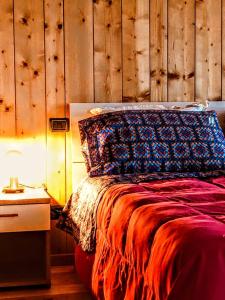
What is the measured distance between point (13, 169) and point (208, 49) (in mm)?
1560

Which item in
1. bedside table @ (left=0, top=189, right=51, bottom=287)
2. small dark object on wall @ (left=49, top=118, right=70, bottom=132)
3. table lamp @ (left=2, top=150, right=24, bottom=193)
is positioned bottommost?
bedside table @ (left=0, top=189, right=51, bottom=287)

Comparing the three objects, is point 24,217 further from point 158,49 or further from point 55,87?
point 158,49

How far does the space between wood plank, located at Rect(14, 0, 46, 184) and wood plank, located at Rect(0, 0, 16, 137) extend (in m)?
0.03

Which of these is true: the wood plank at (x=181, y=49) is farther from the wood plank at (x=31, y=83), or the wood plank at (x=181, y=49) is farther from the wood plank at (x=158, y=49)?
the wood plank at (x=31, y=83)

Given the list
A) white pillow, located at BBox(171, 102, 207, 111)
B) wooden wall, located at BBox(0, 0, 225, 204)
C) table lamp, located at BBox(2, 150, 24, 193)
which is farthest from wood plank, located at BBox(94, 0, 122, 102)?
table lamp, located at BBox(2, 150, 24, 193)

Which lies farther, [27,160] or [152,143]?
[27,160]

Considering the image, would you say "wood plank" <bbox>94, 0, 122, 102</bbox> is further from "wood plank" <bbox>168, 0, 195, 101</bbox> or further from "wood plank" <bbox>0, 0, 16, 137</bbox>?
"wood plank" <bbox>0, 0, 16, 137</bbox>

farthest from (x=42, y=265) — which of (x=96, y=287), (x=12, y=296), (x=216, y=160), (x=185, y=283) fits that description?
(x=185, y=283)

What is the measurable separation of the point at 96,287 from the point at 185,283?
99 centimetres

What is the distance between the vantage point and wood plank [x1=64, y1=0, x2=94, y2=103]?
3137 mm

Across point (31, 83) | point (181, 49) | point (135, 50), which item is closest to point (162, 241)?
point (31, 83)

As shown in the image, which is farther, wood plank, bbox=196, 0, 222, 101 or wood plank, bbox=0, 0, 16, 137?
wood plank, bbox=196, 0, 222, 101

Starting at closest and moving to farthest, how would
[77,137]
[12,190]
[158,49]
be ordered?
[12,190], [77,137], [158,49]

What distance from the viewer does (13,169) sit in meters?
2.91
